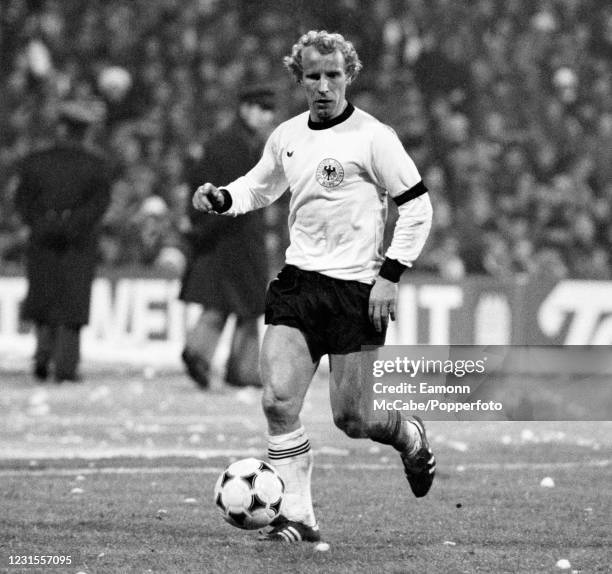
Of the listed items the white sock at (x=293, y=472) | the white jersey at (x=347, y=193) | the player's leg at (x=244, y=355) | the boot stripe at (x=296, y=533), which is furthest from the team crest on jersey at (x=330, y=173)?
the player's leg at (x=244, y=355)

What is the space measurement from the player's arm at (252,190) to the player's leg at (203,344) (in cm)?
603

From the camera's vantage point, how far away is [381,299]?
6363 millimetres

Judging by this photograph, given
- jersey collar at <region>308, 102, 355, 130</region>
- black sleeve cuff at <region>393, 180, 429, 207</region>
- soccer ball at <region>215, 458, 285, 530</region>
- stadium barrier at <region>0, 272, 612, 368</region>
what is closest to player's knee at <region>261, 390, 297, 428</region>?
soccer ball at <region>215, 458, 285, 530</region>

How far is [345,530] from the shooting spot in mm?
6844

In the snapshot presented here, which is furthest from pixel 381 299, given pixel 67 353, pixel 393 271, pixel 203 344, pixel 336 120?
pixel 67 353

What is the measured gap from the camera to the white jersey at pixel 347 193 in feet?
20.9

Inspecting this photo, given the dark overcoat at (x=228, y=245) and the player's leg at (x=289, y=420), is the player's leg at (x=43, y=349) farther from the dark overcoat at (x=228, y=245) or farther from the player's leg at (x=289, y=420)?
the player's leg at (x=289, y=420)

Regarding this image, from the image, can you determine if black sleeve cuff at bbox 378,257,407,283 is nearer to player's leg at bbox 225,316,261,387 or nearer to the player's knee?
the player's knee

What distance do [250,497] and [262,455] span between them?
10.4 feet

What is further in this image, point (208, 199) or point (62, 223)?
point (62, 223)

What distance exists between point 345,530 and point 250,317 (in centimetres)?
641

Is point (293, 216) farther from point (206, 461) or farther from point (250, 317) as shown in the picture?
point (250, 317)

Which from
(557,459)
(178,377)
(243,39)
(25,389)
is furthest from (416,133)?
(557,459)

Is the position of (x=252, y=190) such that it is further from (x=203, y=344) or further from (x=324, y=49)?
(x=203, y=344)
